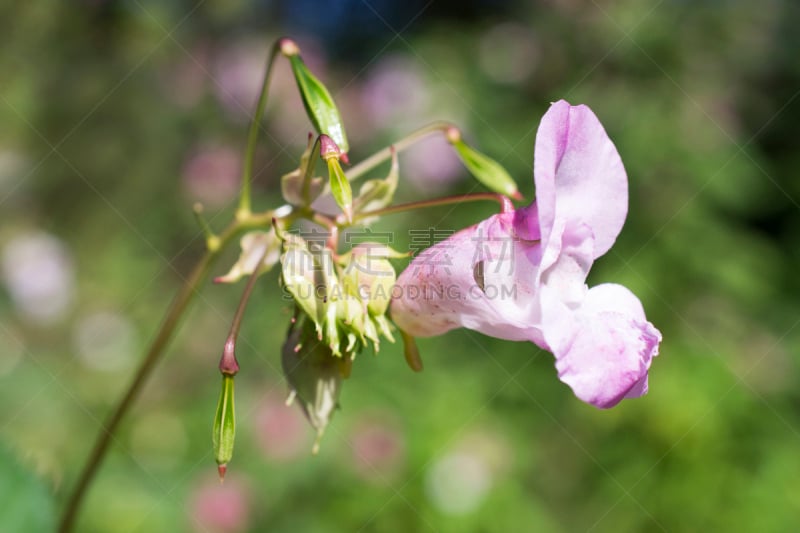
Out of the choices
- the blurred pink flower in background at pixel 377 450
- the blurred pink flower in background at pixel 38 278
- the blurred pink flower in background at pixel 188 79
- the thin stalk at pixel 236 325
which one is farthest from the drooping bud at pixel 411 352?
the blurred pink flower in background at pixel 38 278

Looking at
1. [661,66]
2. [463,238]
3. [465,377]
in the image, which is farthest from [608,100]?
[463,238]

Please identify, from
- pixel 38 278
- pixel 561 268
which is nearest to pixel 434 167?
pixel 38 278

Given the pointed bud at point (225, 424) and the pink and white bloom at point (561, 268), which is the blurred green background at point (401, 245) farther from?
the pink and white bloom at point (561, 268)

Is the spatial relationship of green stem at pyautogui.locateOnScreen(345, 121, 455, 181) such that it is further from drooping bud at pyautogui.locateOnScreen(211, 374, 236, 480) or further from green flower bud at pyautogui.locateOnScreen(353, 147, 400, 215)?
drooping bud at pyautogui.locateOnScreen(211, 374, 236, 480)

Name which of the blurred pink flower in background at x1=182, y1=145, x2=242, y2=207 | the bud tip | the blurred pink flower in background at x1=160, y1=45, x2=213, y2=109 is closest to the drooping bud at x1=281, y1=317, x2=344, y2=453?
the bud tip

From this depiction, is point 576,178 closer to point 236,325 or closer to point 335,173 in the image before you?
point 335,173

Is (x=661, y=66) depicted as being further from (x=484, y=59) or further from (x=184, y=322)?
(x=184, y=322)
